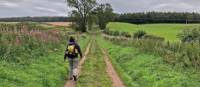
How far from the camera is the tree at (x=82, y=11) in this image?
124m

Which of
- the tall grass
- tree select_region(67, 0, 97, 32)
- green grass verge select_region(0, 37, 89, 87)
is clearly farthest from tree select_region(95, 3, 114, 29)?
green grass verge select_region(0, 37, 89, 87)

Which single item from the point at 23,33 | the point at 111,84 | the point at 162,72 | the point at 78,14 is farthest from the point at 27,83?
the point at 78,14

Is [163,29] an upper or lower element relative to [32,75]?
lower

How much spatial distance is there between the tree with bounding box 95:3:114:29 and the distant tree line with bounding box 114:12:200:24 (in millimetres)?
Answer: 16342

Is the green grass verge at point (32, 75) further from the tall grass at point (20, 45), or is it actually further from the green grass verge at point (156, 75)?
the green grass verge at point (156, 75)

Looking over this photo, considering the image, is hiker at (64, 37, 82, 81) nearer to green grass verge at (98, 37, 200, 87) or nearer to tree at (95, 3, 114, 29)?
green grass verge at (98, 37, 200, 87)

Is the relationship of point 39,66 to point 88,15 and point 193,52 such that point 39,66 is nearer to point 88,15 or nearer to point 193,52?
point 193,52

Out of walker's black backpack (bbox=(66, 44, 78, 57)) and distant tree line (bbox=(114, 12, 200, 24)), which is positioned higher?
walker's black backpack (bbox=(66, 44, 78, 57))

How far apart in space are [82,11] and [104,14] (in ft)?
34.9

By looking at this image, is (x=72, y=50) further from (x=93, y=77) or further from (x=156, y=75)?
(x=156, y=75)

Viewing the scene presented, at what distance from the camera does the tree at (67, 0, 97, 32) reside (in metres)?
124

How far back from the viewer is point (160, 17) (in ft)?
504

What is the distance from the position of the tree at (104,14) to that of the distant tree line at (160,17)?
1634cm

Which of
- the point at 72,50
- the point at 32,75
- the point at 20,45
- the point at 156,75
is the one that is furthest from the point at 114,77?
the point at 20,45
